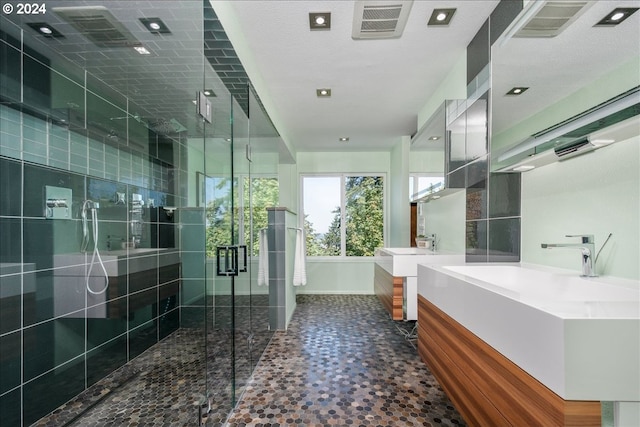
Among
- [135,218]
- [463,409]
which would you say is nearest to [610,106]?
[463,409]

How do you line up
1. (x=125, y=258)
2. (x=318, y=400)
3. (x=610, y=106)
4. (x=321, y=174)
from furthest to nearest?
→ (x=321, y=174), (x=125, y=258), (x=318, y=400), (x=610, y=106)

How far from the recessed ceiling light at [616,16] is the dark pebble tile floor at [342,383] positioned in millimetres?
2026

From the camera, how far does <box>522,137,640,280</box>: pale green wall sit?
49.1 inches

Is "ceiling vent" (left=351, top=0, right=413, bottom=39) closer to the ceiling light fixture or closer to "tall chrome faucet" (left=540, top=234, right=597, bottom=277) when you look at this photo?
the ceiling light fixture

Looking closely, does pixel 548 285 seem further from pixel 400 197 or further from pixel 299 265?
pixel 400 197

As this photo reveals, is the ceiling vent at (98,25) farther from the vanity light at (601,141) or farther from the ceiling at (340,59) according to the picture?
the vanity light at (601,141)

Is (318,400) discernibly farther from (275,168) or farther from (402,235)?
(402,235)

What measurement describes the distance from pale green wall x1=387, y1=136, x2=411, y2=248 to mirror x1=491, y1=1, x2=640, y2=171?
246cm

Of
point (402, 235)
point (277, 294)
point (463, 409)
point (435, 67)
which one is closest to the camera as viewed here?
point (463, 409)

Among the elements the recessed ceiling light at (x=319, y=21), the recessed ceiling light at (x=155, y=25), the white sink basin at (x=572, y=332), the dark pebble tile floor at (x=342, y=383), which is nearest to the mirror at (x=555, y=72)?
the white sink basin at (x=572, y=332)

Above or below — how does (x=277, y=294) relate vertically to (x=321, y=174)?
below

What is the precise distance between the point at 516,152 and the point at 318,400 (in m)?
1.95

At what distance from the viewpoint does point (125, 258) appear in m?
2.37

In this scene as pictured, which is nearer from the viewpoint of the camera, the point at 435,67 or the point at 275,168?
the point at 435,67
